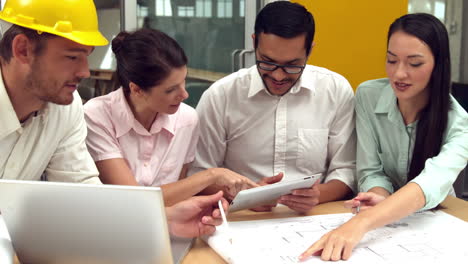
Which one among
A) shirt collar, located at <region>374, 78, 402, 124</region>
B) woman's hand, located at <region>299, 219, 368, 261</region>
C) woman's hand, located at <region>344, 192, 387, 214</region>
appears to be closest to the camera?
woman's hand, located at <region>299, 219, 368, 261</region>

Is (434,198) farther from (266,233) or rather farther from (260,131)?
(260,131)

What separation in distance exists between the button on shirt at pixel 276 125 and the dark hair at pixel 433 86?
0.29m

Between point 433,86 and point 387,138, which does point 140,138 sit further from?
point 433,86

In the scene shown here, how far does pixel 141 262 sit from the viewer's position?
958 mm

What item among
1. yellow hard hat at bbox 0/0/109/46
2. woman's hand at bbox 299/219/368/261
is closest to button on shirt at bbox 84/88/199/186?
yellow hard hat at bbox 0/0/109/46

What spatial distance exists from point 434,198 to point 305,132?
1.87 ft

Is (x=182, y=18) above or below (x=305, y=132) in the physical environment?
above

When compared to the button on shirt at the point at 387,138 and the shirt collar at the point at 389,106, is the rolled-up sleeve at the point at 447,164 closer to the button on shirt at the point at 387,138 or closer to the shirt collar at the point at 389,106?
the button on shirt at the point at 387,138

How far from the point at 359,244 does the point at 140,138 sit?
0.84 m

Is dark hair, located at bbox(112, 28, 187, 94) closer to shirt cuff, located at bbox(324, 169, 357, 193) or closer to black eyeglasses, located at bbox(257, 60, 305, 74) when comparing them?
black eyeglasses, located at bbox(257, 60, 305, 74)

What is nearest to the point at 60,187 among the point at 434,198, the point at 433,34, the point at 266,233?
the point at 266,233

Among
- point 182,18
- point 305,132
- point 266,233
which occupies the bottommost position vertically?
point 266,233

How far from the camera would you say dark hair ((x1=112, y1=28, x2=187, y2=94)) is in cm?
160

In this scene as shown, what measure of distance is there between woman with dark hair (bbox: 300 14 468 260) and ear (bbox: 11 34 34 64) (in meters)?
1.02
